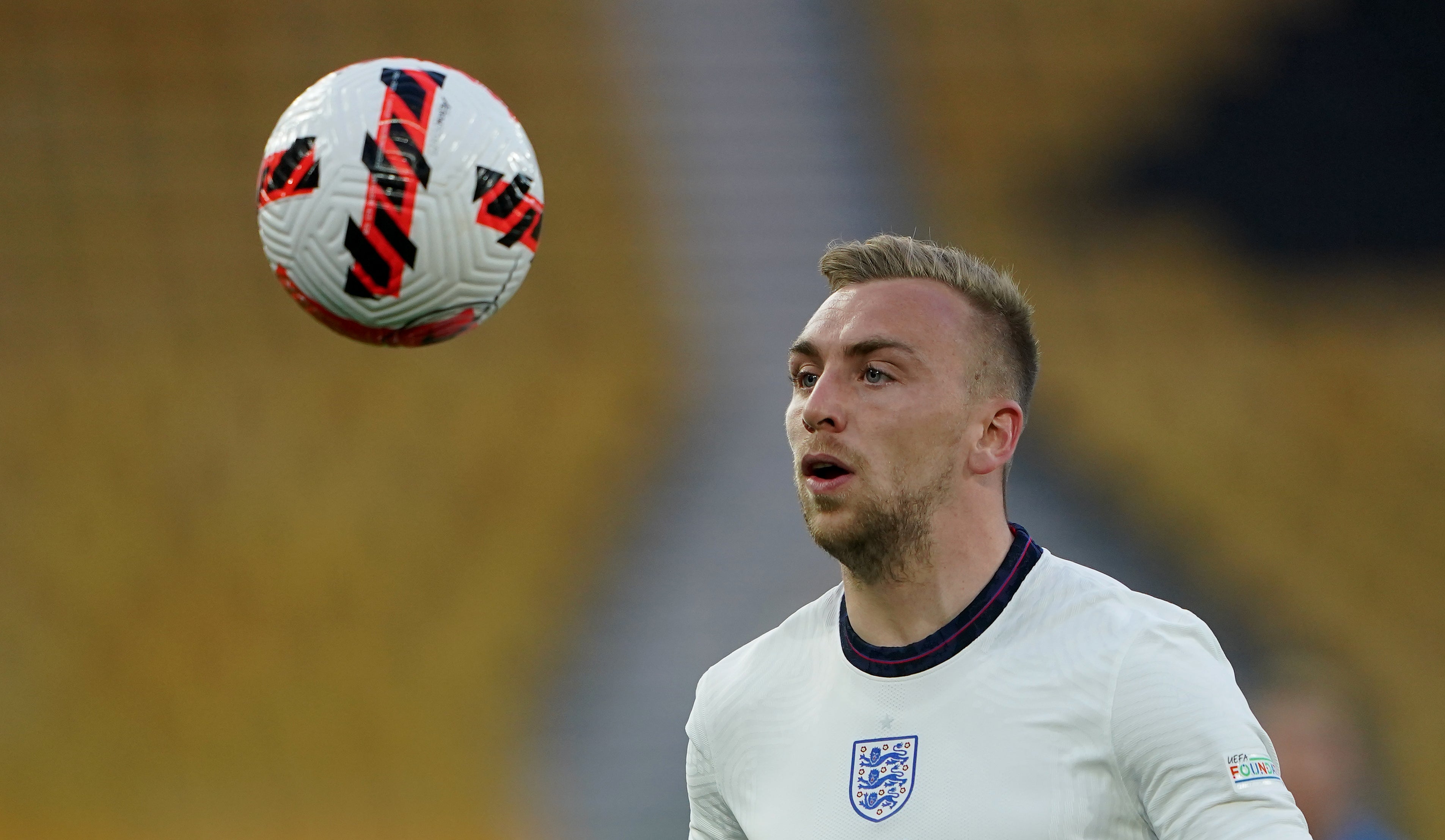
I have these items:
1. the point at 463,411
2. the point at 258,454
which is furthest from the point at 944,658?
the point at 258,454

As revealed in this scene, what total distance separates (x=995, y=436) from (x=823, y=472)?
1.27 feet

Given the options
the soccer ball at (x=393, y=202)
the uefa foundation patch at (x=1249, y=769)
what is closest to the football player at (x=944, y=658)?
the uefa foundation patch at (x=1249, y=769)

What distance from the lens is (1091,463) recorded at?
8.36 metres

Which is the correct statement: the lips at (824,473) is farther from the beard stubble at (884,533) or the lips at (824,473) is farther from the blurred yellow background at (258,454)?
the blurred yellow background at (258,454)

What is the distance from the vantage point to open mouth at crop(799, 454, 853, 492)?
2865mm

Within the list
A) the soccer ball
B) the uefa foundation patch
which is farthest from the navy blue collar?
the soccer ball

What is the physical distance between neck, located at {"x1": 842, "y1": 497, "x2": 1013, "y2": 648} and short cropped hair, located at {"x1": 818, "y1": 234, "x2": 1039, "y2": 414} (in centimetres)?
32

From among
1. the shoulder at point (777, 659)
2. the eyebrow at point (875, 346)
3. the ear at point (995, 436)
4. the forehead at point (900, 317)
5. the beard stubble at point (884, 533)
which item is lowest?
the shoulder at point (777, 659)

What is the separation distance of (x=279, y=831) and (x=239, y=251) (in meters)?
3.66

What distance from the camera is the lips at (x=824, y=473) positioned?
2.86m

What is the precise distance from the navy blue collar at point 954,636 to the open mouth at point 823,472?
0.35 metres

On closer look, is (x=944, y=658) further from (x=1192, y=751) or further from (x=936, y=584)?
(x=1192, y=751)

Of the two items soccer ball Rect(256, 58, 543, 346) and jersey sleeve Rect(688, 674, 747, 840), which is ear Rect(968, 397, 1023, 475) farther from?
soccer ball Rect(256, 58, 543, 346)

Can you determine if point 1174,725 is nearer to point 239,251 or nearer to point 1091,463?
point 1091,463
